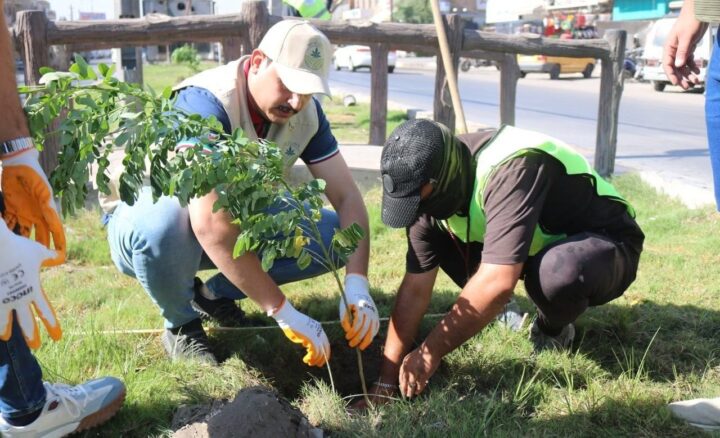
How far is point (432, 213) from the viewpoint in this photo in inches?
96.8

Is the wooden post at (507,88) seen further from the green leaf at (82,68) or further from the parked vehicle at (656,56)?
the parked vehicle at (656,56)

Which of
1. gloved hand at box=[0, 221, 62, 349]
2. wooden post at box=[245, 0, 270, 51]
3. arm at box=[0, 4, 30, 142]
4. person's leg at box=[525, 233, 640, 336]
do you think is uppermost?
wooden post at box=[245, 0, 270, 51]

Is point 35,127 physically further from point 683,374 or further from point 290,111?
point 683,374

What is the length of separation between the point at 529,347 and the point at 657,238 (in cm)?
203

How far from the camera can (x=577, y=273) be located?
98.7 inches

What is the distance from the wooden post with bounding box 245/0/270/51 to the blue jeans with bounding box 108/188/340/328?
127 inches

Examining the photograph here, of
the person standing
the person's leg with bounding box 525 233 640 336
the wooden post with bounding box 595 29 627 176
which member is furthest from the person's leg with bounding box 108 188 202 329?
the wooden post with bounding box 595 29 627 176

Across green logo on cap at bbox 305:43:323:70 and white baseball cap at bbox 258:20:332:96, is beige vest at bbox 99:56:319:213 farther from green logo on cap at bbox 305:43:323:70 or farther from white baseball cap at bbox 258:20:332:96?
green logo on cap at bbox 305:43:323:70

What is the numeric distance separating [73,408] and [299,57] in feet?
4.51

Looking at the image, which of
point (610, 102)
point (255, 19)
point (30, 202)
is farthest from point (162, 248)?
point (610, 102)

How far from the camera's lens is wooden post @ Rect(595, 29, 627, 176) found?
23.1 feet

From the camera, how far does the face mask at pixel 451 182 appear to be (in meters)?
2.34

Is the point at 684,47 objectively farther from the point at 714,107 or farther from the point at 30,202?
the point at 30,202

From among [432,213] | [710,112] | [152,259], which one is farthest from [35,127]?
[710,112]
